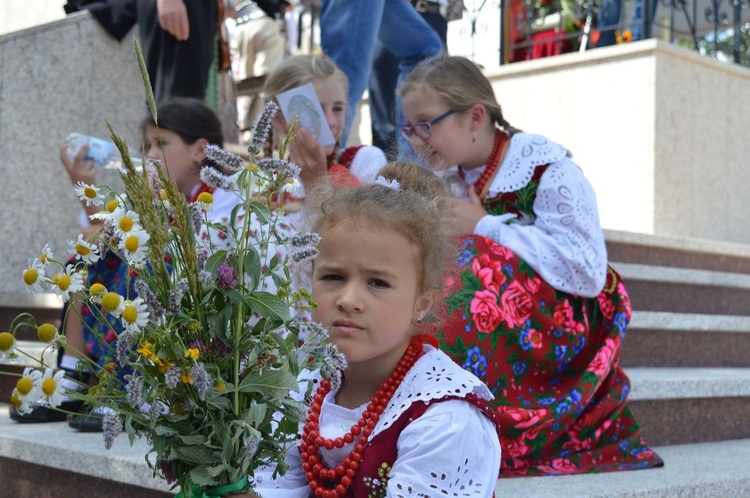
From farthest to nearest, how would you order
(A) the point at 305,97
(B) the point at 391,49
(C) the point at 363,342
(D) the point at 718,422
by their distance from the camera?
(B) the point at 391,49
(D) the point at 718,422
(A) the point at 305,97
(C) the point at 363,342

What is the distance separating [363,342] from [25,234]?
11.3 feet

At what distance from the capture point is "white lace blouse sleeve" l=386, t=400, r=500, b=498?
1737mm

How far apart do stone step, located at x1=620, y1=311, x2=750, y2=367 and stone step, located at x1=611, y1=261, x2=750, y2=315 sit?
0.72ft

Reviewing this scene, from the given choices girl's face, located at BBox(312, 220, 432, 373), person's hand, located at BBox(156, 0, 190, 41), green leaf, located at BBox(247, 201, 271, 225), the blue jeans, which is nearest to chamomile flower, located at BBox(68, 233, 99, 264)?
green leaf, located at BBox(247, 201, 271, 225)

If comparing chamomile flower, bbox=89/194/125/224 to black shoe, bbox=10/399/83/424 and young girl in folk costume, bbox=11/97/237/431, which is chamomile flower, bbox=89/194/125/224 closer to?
young girl in folk costume, bbox=11/97/237/431

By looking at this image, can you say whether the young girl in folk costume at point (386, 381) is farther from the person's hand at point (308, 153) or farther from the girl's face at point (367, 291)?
the person's hand at point (308, 153)

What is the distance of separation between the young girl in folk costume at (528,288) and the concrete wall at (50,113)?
7.34ft

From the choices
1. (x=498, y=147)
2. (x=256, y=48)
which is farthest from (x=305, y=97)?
(x=256, y=48)

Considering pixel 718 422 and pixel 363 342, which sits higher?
pixel 363 342

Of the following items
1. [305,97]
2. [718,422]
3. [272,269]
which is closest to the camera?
[272,269]

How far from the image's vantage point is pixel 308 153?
343cm

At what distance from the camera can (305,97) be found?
362 cm

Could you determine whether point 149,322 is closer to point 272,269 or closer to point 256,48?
point 272,269

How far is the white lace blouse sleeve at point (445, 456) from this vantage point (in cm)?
174
